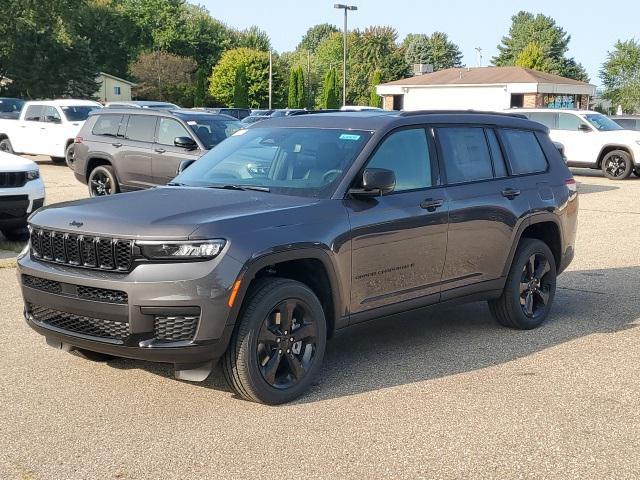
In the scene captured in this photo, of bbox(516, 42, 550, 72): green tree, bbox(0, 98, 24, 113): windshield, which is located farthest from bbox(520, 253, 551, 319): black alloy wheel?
bbox(516, 42, 550, 72): green tree

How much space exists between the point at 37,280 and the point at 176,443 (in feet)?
4.77

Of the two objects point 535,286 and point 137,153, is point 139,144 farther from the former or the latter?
point 535,286

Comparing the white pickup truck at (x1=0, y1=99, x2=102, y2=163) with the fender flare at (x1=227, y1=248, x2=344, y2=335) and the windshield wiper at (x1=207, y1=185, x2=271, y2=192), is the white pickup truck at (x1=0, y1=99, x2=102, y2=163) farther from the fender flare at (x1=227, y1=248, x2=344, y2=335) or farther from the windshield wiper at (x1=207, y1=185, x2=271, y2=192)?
the fender flare at (x1=227, y1=248, x2=344, y2=335)

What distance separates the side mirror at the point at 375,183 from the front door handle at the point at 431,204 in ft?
1.72

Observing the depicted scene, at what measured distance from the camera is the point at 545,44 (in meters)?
111

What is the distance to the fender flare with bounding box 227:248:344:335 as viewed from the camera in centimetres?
480

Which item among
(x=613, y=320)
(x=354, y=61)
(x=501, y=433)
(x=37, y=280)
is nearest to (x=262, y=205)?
(x=37, y=280)

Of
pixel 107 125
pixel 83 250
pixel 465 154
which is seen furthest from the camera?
pixel 107 125

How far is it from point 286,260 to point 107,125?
37.3ft

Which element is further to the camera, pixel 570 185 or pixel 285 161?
pixel 570 185

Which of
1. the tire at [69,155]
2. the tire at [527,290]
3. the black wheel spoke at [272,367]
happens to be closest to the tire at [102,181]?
the tire at [69,155]

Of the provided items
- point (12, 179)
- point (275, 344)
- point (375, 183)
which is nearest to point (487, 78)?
point (12, 179)

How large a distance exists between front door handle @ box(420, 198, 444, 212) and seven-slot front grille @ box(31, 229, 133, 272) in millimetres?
2207

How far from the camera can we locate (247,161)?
242 inches
